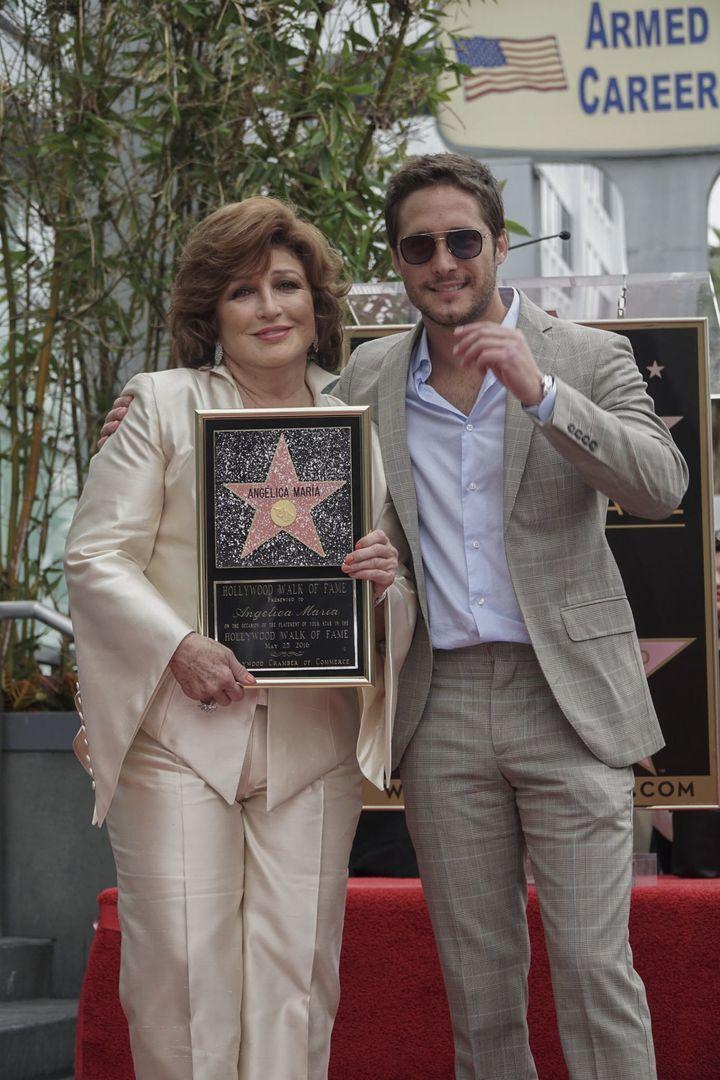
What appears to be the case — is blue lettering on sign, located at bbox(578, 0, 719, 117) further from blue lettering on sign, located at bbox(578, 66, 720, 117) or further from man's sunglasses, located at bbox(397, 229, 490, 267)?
man's sunglasses, located at bbox(397, 229, 490, 267)

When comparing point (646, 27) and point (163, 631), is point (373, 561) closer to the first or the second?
point (163, 631)

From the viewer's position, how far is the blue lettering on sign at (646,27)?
733cm

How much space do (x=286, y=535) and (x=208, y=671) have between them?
0.28 m

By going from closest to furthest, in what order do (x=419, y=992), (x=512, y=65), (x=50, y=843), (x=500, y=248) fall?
(x=500, y=248) → (x=419, y=992) → (x=50, y=843) → (x=512, y=65)

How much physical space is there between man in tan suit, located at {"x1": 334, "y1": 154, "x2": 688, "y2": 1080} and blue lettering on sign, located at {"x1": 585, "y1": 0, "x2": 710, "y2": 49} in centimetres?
503

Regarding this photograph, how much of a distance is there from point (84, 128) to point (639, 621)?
2632 mm

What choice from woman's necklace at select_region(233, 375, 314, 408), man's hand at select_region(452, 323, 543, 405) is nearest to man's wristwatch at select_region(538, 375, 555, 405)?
man's hand at select_region(452, 323, 543, 405)

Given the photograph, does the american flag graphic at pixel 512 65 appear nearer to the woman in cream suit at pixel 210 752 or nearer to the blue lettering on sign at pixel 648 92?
the blue lettering on sign at pixel 648 92

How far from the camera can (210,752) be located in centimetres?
254

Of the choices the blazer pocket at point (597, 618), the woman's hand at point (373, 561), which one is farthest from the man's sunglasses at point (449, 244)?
the blazer pocket at point (597, 618)

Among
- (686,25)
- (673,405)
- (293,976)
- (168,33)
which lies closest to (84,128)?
(168,33)

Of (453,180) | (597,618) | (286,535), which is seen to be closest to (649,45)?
(453,180)

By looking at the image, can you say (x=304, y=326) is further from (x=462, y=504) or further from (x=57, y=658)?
(x=57, y=658)

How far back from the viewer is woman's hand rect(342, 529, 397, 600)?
99.7 inches
